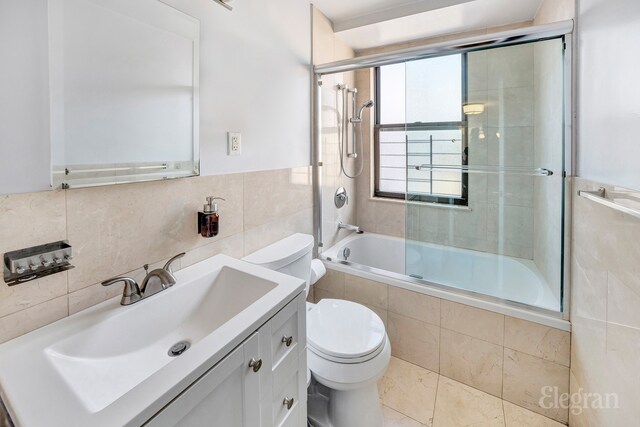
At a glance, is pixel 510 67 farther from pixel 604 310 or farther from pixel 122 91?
pixel 122 91

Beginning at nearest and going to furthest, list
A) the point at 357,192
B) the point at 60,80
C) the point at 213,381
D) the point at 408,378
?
1. the point at 213,381
2. the point at 60,80
3. the point at 408,378
4. the point at 357,192

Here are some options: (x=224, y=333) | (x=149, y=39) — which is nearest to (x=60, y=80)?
(x=149, y=39)

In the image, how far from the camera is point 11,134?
744 mm

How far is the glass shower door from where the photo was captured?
169 cm

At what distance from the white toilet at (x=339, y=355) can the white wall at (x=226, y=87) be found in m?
0.51

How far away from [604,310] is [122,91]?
1843 millimetres

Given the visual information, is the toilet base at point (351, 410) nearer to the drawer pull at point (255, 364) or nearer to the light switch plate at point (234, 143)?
the drawer pull at point (255, 364)

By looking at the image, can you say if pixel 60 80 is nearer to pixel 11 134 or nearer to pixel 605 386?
pixel 11 134

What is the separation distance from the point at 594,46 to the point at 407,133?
3.69 feet

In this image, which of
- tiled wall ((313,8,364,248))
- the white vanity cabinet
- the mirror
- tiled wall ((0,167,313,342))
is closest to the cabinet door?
the white vanity cabinet

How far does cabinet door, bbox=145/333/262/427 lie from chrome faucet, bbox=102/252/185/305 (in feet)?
1.35

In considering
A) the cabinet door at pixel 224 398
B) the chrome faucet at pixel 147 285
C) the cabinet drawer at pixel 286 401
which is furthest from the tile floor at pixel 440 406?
the chrome faucet at pixel 147 285

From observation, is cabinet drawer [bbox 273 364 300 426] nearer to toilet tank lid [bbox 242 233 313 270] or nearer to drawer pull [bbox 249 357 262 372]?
drawer pull [bbox 249 357 262 372]

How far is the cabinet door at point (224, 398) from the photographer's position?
609mm
